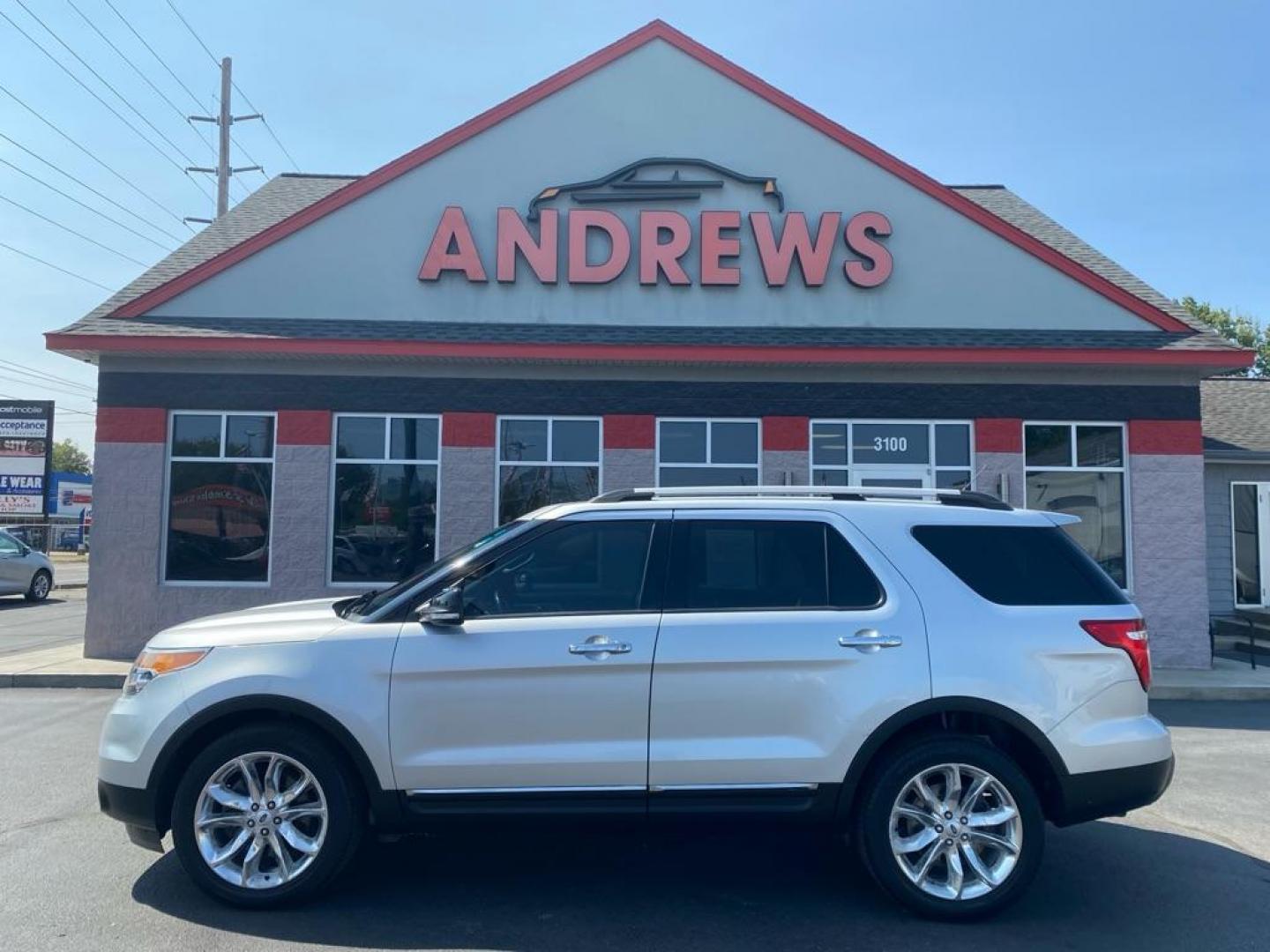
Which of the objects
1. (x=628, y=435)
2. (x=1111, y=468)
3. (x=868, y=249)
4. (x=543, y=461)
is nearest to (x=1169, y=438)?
(x=1111, y=468)

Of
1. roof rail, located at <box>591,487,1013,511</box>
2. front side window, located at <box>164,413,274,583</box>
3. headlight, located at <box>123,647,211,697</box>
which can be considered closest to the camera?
headlight, located at <box>123,647,211,697</box>

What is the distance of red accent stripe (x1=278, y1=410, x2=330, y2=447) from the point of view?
1264cm

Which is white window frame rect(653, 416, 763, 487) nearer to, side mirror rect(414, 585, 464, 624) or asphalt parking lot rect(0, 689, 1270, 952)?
asphalt parking lot rect(0, 689, 1270, 952)

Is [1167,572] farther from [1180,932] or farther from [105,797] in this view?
[105,797]

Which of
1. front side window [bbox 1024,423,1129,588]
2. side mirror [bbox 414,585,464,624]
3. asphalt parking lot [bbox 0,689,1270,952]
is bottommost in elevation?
asphalt parking lot [bbox 0,689,1270,952]

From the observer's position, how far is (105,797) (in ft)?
15.5

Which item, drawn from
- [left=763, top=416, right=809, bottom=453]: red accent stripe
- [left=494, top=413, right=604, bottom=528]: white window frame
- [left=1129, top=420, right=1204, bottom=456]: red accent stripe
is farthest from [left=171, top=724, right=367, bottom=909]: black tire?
[left=1129, top=420, right=1204, bottom=456]: red accent stripe

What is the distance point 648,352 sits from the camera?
12125 mm

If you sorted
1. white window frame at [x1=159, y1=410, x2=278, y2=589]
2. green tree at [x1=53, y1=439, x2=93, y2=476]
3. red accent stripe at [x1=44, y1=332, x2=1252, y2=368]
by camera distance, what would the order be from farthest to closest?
green tree at [x1=53, y1=439, x2=93, y2=476] → white window frame at [x1=159, y1=410, x2=278, y2=589] → red accent stripe at [x1=44, y1=332, x2=1252, y2=368]

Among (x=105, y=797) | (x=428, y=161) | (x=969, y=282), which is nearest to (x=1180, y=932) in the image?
(x=105, y=797)

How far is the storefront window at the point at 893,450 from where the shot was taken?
41.9 ft

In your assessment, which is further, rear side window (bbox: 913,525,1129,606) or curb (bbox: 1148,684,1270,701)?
curb (bbox: 1148,684,1270,701)

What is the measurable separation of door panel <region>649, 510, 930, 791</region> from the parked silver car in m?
20.4

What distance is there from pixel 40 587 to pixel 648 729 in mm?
21260
